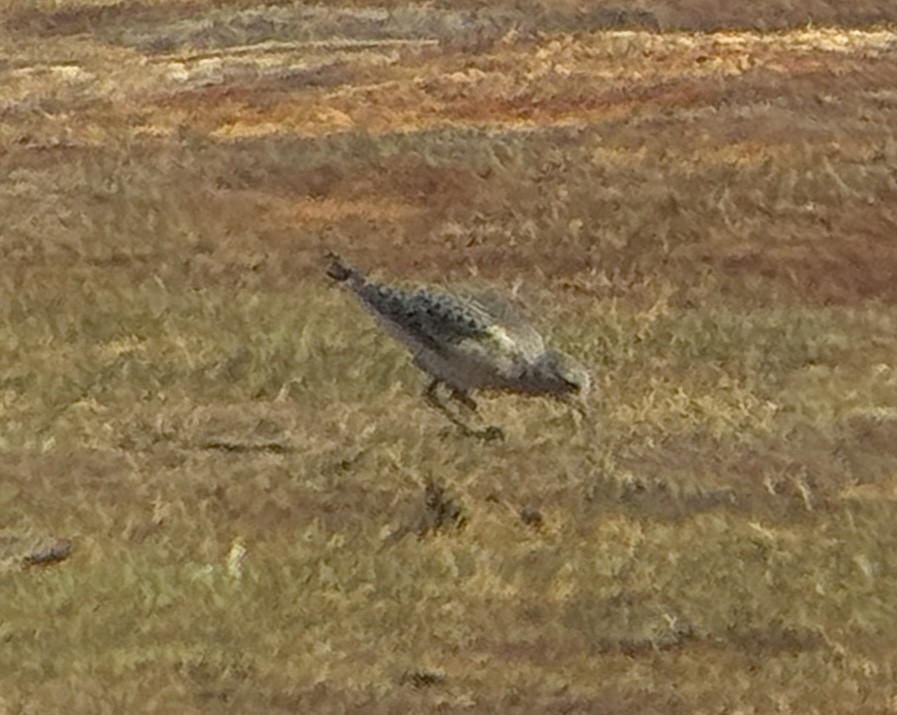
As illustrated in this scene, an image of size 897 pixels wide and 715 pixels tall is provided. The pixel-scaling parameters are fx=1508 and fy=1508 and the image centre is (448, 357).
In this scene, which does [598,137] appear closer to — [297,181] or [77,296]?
[297,181]

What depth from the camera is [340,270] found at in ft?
4.68

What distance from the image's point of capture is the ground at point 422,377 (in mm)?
1315

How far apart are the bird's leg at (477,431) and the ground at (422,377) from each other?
0.02 meters

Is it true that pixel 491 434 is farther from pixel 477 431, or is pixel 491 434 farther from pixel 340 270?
pixel 340 270

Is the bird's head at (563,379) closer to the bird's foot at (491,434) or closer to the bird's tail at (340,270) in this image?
the bird's foot at (491,434)

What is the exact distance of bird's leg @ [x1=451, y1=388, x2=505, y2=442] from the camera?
4.55 ft

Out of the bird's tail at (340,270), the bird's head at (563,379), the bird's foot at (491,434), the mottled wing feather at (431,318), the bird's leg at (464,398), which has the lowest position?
the bird's foot at (491,434)

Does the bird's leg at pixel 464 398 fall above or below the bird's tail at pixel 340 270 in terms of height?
below

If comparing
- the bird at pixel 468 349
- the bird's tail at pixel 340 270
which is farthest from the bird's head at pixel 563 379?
the bird's tail at pixel 340 270

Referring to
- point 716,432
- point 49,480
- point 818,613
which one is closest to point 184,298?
point 49,480

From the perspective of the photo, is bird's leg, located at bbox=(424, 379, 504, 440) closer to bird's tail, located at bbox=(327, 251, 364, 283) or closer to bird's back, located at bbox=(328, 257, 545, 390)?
bird's back, located at bbox=(328, 257, 545, 390)

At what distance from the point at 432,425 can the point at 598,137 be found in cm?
33

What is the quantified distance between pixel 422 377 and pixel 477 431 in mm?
74

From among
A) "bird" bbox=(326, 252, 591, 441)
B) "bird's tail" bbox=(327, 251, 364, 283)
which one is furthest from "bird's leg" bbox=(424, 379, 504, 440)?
"bird's tail" bbox=(327, 251, 364, 283)
